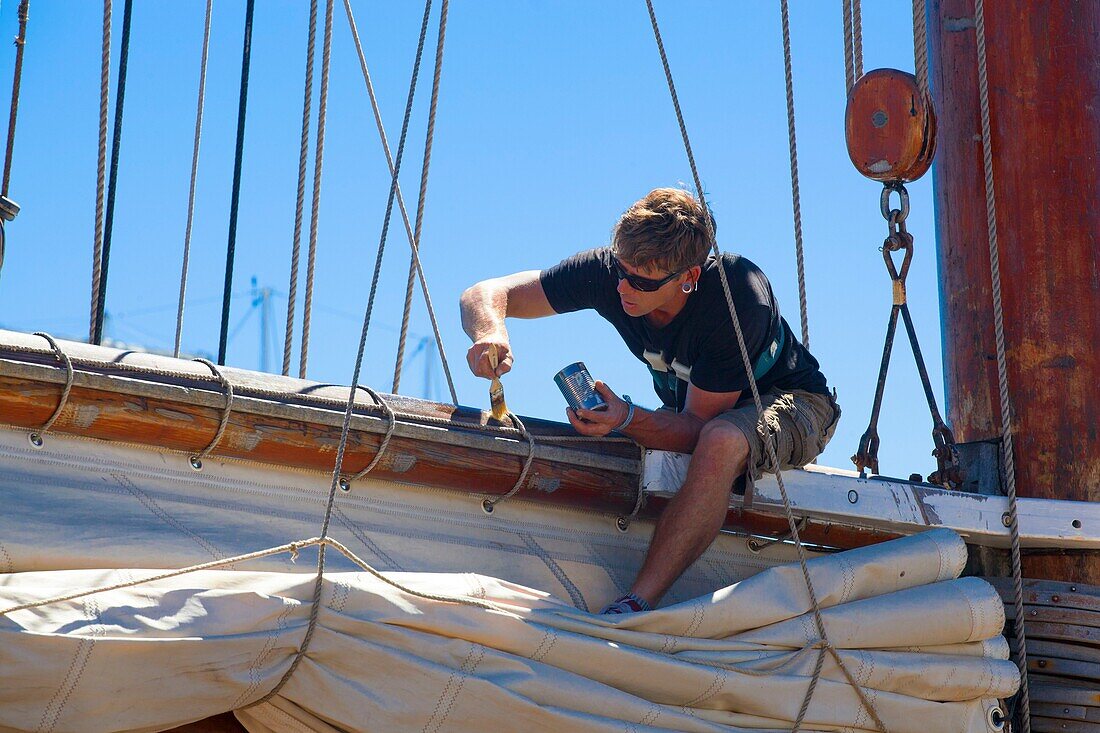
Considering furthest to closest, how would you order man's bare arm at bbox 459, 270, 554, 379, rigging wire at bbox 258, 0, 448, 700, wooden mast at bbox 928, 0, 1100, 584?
wooden mast at bbox 928, 0, 1100, 584 → man's bare arm at bbox 459, 270, 554, 379 → rigging wire at bbox 258, 0, 448, 700

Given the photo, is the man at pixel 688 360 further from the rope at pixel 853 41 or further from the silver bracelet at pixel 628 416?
the rope at pixel 853 41

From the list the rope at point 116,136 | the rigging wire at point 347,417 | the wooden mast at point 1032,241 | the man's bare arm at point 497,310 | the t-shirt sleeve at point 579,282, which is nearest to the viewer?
the rigging wire at point 347,417

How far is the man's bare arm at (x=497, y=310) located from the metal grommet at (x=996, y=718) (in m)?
1.51

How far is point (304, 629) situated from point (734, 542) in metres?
1.49

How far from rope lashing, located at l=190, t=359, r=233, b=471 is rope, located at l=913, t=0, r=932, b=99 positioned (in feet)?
7.32

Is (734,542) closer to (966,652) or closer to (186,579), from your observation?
(966,652)

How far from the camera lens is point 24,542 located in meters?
2.90

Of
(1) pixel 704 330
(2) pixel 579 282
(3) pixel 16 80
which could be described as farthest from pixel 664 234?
(3) pixel 16 80

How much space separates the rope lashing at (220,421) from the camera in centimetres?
325

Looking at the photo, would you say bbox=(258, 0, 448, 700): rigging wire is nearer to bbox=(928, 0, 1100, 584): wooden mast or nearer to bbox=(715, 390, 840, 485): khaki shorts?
bbox=(715, 390, 840, 485): khaki shorts

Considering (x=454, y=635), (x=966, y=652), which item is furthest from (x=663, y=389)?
(x=454, y=635)

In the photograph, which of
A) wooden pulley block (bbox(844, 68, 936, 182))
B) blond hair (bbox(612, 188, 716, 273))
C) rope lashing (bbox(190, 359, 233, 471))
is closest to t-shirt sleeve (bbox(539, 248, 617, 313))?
blond hair (bbox(612, 188, 716, 273))

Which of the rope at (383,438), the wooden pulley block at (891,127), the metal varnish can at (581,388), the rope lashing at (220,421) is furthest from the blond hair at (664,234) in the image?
the rope lashing at (220,421)

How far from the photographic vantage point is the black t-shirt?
12.6 ft
